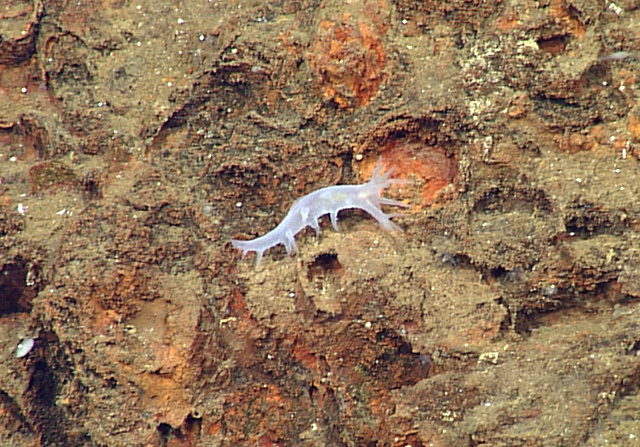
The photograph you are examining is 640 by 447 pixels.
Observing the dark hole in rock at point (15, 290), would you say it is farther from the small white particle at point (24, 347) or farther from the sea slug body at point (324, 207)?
the sea slug body at point (324, 207)

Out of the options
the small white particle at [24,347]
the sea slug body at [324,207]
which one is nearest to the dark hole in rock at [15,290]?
the small white particle at [24,347]

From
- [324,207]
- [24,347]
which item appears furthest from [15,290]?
[324,207]

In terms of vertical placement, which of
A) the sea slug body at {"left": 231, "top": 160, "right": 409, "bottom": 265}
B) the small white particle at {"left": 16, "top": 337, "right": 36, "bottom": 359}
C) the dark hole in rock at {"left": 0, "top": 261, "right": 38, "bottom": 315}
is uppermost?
the sea slug body at {"left": 231, "top": 160, "right": 409, "bottom": 265}

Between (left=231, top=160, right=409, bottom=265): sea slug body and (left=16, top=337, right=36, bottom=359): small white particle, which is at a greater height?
(left=231, top=160, right=409, bottom=265): sea slug body

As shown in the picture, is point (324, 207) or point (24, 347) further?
point (24, 347)

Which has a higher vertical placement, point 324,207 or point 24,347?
point 324,207

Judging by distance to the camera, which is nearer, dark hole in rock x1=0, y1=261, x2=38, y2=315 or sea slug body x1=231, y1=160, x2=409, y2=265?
sea slug body x1=231, y1=160, x2=409, y2=265

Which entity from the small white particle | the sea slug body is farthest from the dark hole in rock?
the sea slug body

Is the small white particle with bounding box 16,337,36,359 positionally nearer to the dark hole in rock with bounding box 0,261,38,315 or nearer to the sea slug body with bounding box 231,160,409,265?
the dark hole in rock with bounding box 0,261,38,315

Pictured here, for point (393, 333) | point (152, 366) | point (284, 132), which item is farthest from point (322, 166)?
point (152, 366)

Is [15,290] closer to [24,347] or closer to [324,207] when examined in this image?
[24,347]
